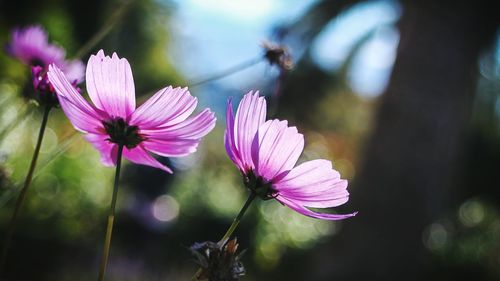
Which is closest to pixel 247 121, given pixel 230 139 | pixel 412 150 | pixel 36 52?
pixel 230 139

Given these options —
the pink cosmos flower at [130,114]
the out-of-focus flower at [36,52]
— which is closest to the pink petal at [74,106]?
the pink cosmos flower at [130,114]

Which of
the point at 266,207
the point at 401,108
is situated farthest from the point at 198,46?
the point at 401,108

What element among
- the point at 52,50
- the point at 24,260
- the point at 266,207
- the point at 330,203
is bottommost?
the point at 330,203

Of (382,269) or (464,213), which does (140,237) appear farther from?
(464,213)

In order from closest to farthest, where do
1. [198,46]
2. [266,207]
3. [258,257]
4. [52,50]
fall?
1. [52,50]
2. [258,257]
3. [266,207]
4. [198,46]

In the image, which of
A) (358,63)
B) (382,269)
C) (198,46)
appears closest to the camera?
(382,269)

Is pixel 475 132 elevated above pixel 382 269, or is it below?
above
